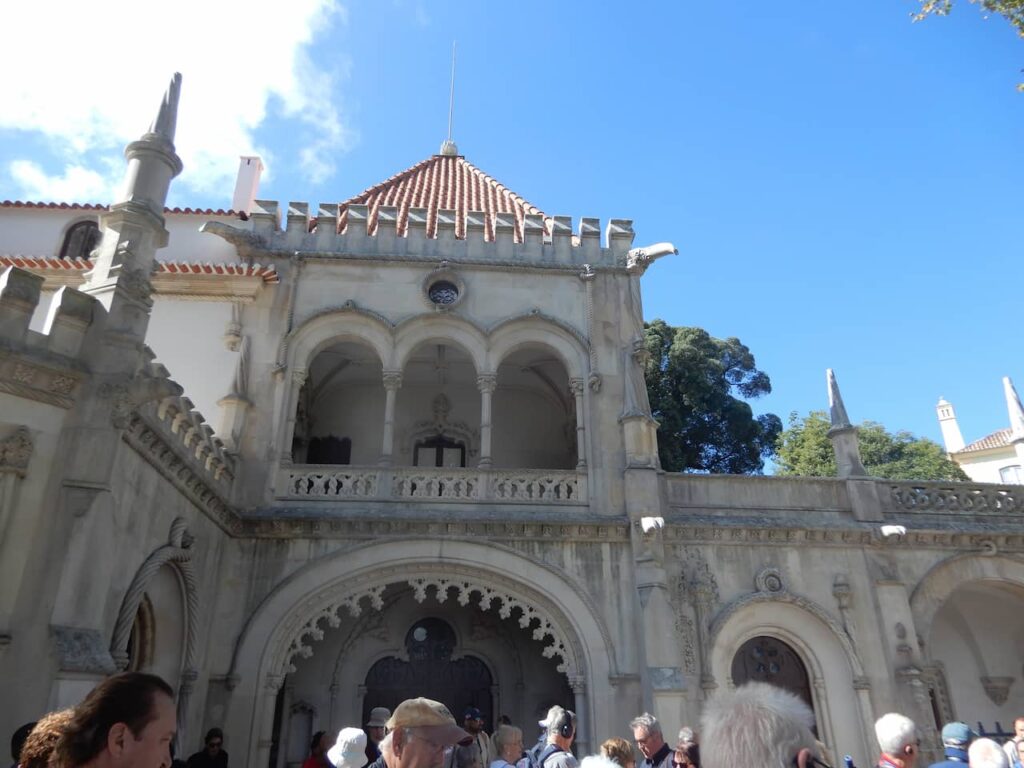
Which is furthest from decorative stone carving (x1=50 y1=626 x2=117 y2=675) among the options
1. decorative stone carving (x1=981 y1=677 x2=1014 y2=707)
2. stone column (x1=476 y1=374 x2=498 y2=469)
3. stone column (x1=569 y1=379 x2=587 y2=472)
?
decorative stone carving (x1=981 y1=677 x2=1014 y2=707)

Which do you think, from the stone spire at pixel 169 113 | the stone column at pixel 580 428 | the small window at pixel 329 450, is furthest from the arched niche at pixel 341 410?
the stone spire at pixel 169 113

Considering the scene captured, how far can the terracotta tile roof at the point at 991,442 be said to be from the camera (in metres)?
41.3

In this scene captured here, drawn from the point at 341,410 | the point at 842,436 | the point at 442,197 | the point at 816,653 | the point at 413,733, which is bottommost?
the point at 413,733

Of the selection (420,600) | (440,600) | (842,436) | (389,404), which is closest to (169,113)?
(389,404)

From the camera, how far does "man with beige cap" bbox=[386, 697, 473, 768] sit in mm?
2996

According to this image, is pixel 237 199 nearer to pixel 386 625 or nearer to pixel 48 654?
pixel 386 625

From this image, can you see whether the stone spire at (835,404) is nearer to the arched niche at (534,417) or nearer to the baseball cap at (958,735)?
the arched niche at (534,417)

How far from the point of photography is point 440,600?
1165cm

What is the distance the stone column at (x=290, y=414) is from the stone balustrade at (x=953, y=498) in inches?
454

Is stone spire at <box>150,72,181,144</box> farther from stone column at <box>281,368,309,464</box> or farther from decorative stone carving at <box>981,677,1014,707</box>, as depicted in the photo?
decorative stone carving at <box>981,677,1014,707</box>

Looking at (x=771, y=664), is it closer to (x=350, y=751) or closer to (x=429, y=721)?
(x=350, y=751)

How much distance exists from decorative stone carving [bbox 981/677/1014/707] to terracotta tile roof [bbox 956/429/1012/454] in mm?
32682

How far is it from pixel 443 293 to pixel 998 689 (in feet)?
45.2

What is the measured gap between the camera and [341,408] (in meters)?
17.0
